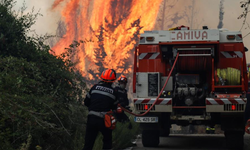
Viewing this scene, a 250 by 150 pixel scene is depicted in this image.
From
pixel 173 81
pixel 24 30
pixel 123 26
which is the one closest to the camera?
pixel 173 81

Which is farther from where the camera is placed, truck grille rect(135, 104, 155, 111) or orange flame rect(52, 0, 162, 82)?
orange flame rect(52, 0, 162, 82)

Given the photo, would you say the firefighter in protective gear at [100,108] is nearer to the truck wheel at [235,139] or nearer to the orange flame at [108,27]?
the truck wheel at [235,139]

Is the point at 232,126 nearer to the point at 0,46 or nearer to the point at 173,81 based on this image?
the point at 173,81

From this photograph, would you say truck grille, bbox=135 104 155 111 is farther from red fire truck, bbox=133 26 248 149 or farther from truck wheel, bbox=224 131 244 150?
truck wheel, bbox=224 131 244 150

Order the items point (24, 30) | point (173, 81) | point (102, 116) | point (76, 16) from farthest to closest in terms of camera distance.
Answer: point (76, 16), point (24, 30), point (173, 81), point (102, 116)

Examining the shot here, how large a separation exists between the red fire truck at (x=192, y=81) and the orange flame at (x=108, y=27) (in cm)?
2747

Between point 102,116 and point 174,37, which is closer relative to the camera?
point 102,116

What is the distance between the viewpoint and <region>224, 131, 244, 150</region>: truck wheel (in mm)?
10523

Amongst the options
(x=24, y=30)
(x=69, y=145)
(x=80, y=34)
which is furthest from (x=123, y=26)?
(x=69, y=145)

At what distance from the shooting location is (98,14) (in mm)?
44031

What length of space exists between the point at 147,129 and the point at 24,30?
4.62 m

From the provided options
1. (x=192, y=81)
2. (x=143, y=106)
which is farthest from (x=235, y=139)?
(x=143, y=106)

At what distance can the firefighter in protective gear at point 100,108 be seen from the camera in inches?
275

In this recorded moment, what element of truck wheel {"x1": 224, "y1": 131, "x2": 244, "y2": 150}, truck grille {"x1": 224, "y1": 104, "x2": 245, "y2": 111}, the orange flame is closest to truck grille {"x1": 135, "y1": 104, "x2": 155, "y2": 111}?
truck grille {"x1": 224, "y1": 104, "x2": 245, "y2": 111}
